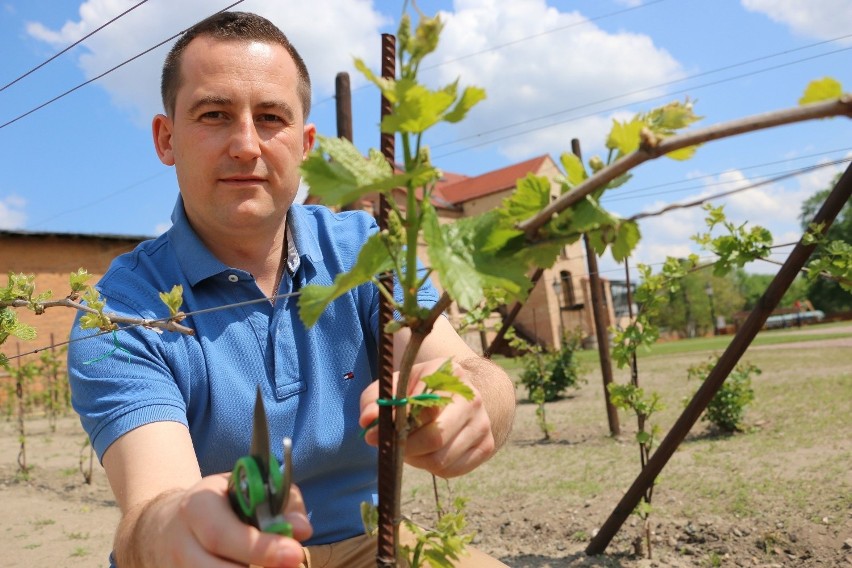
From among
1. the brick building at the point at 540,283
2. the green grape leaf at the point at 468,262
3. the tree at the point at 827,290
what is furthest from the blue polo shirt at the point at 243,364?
the tree at the point at 827,290

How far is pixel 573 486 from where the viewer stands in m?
6.61

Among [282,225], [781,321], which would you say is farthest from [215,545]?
[781,321]

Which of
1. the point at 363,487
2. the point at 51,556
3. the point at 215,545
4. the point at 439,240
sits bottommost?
the point at 51,556

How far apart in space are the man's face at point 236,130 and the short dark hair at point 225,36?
0.03 meters

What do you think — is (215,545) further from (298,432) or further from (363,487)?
(363,487)

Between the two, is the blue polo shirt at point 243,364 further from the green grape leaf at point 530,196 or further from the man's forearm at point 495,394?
the green grape leaf at point 530,196

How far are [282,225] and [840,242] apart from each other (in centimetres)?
283

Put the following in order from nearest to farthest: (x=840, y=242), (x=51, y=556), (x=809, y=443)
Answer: (x=840, y=242), (x=51, y=556), (x=809, y=443)

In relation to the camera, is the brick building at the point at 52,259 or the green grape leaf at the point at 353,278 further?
the brick building at the point at 52,259

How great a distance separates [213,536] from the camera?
0.83 m

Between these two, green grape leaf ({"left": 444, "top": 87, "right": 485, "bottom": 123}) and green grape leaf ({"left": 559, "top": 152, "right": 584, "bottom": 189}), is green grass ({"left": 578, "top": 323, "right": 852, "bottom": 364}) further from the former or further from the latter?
green grape leaf ({"left": 444, "top": 87, "right": 485, "bottom": 123})

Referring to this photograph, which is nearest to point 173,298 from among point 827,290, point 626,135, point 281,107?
point 281,107

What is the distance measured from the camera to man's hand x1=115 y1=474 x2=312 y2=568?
77 cm

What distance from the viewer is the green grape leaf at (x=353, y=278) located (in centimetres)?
81
